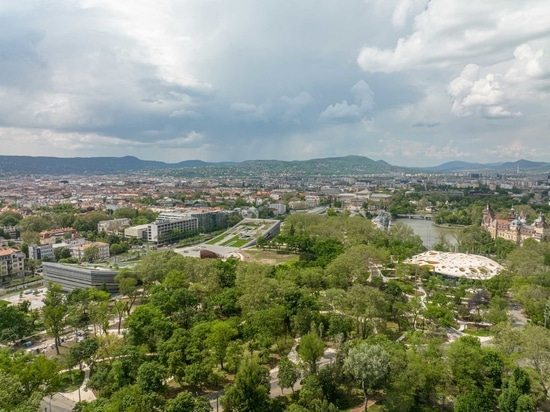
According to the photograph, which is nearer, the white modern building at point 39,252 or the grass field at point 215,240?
the white modern building at point 39,252

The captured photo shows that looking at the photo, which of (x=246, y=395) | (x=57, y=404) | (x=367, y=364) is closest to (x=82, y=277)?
(x=57, y=404)

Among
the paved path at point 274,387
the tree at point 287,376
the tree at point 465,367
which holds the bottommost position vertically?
the paved path at point 274,387

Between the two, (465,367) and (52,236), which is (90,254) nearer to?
(52,236)

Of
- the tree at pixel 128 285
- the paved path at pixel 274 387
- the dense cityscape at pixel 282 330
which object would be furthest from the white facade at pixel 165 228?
the paved path at pixel 274 387

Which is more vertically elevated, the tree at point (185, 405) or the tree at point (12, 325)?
the tree at point (185, 405)

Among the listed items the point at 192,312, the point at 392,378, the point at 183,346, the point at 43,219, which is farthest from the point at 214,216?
the point at 392,378

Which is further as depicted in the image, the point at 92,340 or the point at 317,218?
the point at 317,218

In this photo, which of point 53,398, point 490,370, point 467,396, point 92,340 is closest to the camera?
point 467,396

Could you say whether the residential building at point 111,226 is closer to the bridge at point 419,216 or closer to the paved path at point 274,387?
the paved path at point 274,387

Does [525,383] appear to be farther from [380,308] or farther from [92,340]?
[92,340]
